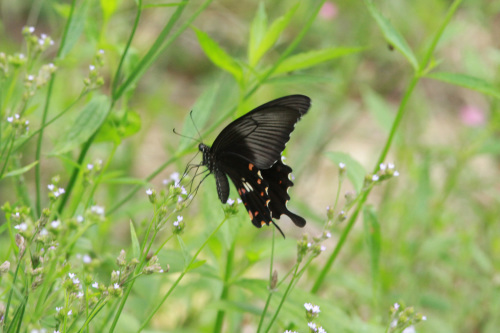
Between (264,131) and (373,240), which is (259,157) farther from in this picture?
(373,240)

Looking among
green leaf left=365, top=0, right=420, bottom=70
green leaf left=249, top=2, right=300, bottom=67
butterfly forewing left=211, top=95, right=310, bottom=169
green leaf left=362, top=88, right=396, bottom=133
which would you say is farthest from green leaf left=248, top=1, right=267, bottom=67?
green leaf left=362, top=88, right=396, bottom=133

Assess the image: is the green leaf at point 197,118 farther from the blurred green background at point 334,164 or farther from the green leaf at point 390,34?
the green leaf at point 390,34

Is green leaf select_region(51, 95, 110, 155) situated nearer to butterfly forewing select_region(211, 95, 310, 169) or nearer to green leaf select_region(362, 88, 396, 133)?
butterfly forewing select_region(211, 95, 310, 169)

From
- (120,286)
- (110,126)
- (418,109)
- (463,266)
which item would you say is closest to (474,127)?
(418,109)

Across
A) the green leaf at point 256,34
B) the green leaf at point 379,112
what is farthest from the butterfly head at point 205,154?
the green leaf at point 379,112

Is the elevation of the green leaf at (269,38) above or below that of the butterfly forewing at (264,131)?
above

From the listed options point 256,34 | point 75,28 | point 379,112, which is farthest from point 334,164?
point 75,28
